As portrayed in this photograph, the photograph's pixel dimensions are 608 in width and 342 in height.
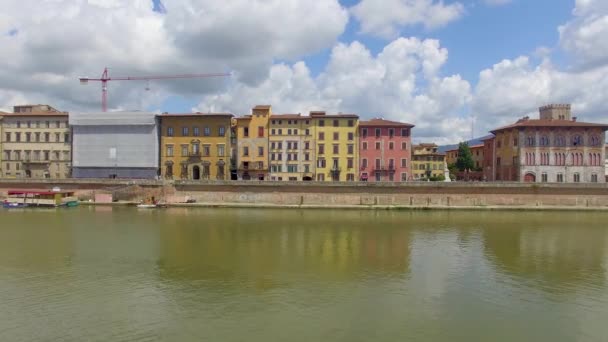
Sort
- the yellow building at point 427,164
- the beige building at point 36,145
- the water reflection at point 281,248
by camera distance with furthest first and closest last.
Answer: the yellow building at point 427,164, the beige building at point 36,145, the water reflection at point 281,248

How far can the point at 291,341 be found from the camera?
42.3 ft

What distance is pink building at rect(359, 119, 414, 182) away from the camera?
210ft

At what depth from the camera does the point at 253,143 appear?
64375 mm

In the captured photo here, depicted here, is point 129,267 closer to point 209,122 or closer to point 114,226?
point 114,226

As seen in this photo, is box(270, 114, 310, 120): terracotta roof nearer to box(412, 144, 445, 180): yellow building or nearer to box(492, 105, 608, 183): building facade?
box(492, 105, 608, 183): building facade

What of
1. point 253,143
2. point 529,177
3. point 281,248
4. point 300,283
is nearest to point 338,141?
point 253,143

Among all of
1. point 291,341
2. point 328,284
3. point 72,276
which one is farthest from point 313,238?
point 291,341

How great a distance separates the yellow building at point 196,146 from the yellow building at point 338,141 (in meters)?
13.9

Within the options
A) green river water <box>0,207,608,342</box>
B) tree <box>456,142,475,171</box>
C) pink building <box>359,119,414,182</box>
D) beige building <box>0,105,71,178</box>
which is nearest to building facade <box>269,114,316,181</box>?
pink building <box>359,119,414,182</box>

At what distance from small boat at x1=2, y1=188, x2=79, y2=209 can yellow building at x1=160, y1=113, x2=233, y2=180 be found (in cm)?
1416

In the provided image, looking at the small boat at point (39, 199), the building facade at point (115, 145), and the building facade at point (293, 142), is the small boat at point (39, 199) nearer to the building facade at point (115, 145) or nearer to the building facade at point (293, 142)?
the building facade at point (115, 145)

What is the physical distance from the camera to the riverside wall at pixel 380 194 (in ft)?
173

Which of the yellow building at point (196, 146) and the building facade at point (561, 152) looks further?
the yellow building at point (196, 146)

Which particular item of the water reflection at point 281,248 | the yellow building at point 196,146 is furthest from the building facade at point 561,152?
the yellow building at point 196,146
